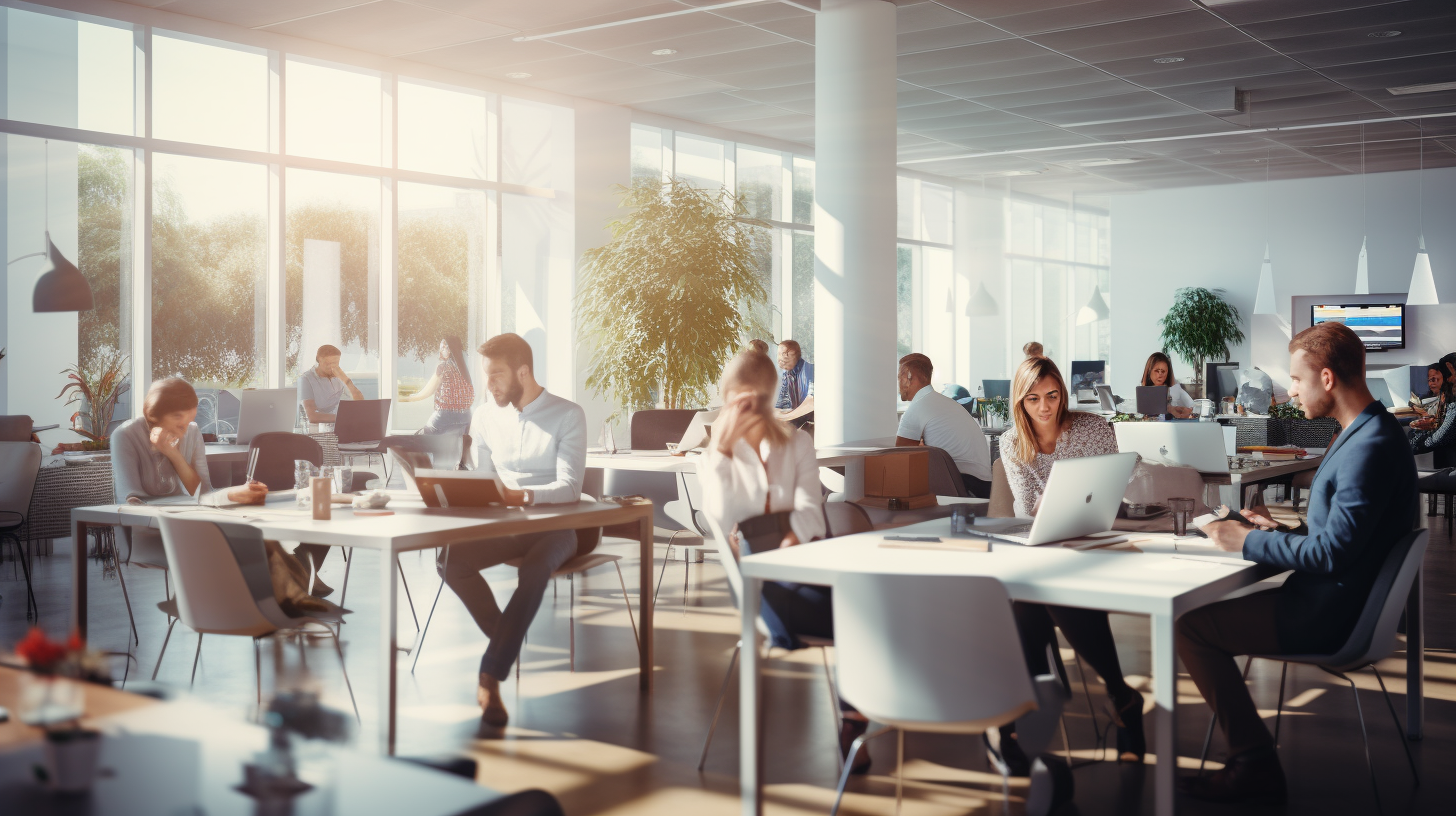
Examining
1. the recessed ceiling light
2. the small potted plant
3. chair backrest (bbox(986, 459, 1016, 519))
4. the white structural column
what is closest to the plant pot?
the small potted plant

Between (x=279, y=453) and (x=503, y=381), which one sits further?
(x=279, y=453)

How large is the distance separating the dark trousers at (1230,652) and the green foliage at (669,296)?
7.03m

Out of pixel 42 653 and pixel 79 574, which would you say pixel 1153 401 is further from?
pixel 42 653

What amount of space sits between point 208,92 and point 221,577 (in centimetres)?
668

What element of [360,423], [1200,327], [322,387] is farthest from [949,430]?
[1200,327]

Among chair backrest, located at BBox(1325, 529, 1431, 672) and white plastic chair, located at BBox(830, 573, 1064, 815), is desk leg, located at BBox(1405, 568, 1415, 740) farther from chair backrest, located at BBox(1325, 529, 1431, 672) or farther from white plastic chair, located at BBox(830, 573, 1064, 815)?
white plastic chair, located at BBox(830, 573, 1064, 815)

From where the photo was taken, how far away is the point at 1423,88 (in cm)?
1051

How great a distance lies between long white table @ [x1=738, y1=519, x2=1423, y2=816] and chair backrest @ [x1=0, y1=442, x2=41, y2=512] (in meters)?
4.33

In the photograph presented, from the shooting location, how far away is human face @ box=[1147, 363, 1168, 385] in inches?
427

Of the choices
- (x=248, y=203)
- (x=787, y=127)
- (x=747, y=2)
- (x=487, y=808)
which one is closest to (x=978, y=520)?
(x=487, y=808)

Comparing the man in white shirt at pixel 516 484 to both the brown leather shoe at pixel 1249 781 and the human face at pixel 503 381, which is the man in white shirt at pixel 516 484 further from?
the brown leather shoe at pixel 1249 781

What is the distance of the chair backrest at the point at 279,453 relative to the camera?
19.5 feet

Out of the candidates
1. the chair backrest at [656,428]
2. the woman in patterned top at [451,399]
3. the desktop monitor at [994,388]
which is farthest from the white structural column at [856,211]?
the desktop monitor at [994,388]

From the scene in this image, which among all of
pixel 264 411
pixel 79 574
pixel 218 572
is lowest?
pixel 79 574
